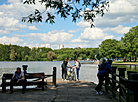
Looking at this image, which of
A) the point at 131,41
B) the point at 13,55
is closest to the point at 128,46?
the point at 131,41

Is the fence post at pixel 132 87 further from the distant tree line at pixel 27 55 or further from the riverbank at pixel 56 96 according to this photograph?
the distant tree line at pixel 27 55

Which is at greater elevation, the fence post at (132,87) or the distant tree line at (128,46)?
the distant tree line at (128,46)

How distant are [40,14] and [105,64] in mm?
3709

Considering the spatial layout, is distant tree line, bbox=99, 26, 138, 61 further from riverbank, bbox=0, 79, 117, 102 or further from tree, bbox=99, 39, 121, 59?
riverbank, bbox=0, 79, 117, 102

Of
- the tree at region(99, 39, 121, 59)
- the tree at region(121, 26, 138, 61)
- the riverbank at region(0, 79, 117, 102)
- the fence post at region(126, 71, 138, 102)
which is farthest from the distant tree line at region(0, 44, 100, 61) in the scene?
the fence post at region(126, 71, 138, 102)

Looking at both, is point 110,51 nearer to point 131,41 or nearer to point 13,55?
point 131,41

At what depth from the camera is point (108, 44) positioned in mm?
76625

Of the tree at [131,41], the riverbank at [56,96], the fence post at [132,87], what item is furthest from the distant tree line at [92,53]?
the fence post at [132,87]

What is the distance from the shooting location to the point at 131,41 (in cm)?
6725

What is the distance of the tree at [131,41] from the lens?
204 ft

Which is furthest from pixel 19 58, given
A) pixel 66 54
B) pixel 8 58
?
pixel 66 54

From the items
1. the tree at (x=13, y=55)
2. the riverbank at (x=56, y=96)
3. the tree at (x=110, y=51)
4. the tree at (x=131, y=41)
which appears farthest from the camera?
the tree at (x=13, y=55)

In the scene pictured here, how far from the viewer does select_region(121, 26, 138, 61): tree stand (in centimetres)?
6217

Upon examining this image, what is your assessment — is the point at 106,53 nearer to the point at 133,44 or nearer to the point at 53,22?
the point at 133,44
